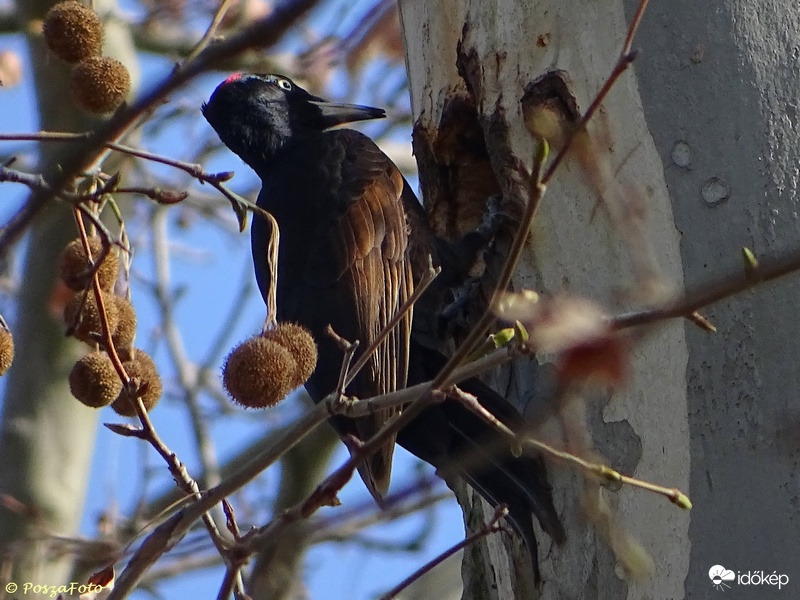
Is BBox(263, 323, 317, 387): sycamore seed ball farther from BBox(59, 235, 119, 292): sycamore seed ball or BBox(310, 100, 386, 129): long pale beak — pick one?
BBox(310, 100, 386, 129): long pale beak

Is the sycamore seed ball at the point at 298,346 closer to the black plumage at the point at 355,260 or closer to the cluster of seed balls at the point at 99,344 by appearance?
the cluster of seed balls at the point at 99,344

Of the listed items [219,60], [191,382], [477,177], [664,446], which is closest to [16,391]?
[191,382]

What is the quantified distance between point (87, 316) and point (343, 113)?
2.21m

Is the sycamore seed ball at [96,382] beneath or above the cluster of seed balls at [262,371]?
above

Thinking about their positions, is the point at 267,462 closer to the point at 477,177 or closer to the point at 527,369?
the point at 527,369

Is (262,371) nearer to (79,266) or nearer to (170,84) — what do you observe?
(79,266)

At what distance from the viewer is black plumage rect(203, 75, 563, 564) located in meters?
2.54

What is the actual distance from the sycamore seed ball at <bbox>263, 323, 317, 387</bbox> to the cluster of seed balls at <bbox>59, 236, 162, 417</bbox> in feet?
0.67

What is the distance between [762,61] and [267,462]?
1.24 m

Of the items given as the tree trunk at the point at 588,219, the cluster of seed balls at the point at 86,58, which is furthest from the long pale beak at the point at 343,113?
the cluster of seed balls at the point at 86,58

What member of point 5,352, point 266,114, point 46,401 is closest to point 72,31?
point 5,352

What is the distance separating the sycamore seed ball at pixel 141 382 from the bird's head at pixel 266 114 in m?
2.05

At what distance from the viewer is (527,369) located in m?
2.42

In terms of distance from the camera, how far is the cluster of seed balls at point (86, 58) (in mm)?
1730
